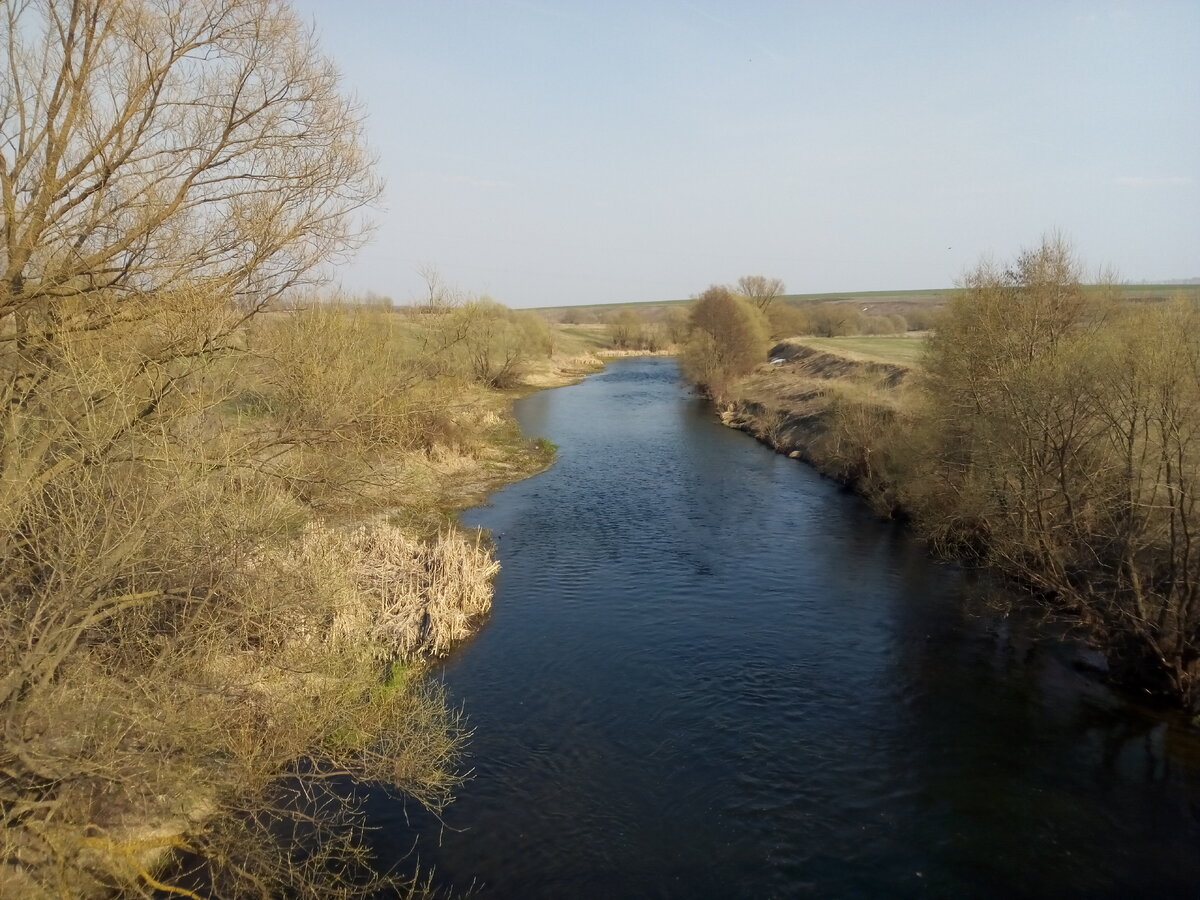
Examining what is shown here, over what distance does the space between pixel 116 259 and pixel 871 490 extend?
21.4 m

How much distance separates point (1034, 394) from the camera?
1427 centimetres

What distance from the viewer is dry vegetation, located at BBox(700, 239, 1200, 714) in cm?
1218

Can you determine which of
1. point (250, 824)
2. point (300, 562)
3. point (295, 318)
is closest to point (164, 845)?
point (250, 824)

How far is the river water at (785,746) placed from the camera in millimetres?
9102

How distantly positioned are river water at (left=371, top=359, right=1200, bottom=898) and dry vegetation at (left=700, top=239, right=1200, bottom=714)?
4.10 ft

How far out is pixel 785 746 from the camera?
37.7ft

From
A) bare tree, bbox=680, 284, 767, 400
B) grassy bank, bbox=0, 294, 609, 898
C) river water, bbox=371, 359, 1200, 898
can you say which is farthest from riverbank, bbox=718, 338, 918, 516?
grassy bank, bbox=0, 294, 609, 898

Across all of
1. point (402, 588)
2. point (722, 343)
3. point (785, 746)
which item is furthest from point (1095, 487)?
point (722, 343)

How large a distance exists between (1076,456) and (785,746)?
7.65 meters

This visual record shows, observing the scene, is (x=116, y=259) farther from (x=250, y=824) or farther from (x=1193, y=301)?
(x=1193, y=301)

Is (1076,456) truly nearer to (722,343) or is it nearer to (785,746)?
(785,746)

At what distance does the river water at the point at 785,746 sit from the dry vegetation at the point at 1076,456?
49.1 inches

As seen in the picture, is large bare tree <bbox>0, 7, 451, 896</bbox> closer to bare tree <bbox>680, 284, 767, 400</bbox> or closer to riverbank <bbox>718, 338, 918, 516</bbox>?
riverbank <bbox>718, 338, 918, 516</bbox>

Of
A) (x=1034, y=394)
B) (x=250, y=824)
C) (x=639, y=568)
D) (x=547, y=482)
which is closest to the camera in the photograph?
(x=250, y=824)
